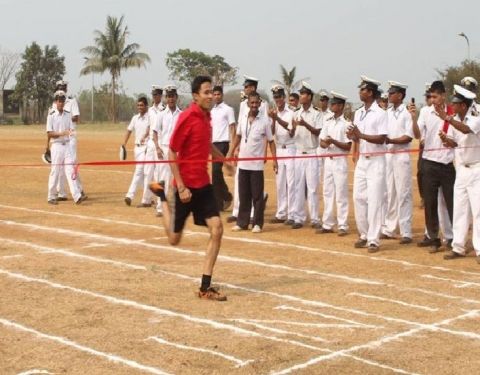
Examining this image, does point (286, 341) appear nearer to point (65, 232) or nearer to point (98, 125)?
point (65, 232)

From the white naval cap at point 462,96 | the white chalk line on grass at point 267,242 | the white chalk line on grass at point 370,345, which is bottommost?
the white chalk line on grass at point 267,242

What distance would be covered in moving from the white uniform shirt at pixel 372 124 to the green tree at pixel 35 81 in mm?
70349

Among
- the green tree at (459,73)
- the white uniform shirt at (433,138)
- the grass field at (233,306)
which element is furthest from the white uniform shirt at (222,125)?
the green tree at (459,73)

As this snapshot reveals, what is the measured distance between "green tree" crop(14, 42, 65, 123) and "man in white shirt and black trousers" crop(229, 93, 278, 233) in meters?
68.5

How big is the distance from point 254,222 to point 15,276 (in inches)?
168

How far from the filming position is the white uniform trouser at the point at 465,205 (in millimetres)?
9305

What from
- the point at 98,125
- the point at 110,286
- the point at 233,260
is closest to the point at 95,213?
the point at 233,260

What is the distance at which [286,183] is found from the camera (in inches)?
497

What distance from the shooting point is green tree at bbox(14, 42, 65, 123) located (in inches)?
3034

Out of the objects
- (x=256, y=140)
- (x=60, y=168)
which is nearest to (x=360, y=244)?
(x=256, y=140)

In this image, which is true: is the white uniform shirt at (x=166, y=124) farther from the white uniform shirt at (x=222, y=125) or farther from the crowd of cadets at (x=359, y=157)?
the white uniform shirt at (x=222, y=125)

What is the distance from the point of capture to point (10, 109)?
7988 centimetres

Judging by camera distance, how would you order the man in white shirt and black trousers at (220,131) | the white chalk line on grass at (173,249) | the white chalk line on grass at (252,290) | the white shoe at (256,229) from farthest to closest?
the man in white shirt and black trousers at (220,131)
the white shoe at (256,229)
the white chalk line on grass at (173,249)
the white chalk line on grass at (252,290)

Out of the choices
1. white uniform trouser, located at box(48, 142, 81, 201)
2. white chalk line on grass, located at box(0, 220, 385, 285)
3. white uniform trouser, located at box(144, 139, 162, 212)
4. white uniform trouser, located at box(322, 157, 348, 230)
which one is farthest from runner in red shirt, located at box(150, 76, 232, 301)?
white uniform trouser, located at box(48, 142, 81, 201)
